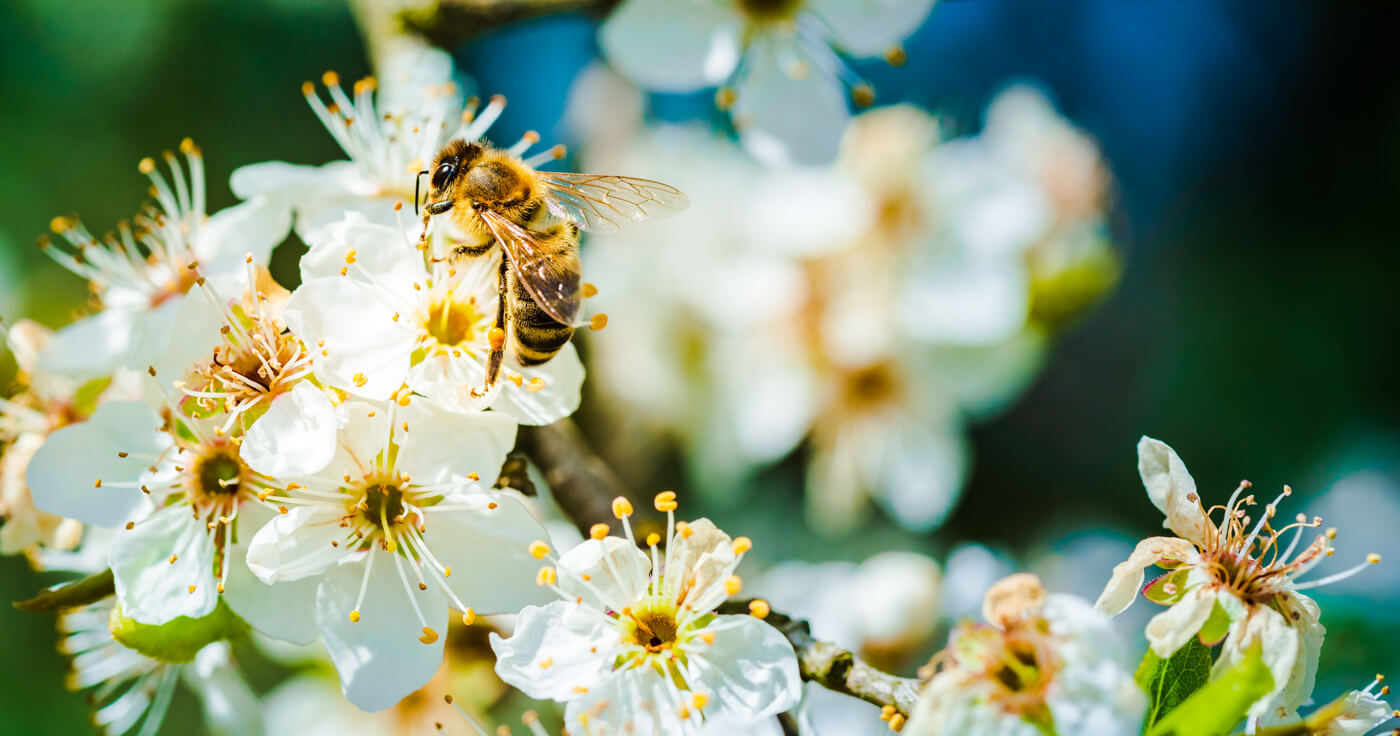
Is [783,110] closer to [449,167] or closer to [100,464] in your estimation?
[449,167]

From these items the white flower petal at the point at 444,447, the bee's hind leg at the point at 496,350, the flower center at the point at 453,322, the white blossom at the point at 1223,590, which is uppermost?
the white blossom at the point at 1223,590

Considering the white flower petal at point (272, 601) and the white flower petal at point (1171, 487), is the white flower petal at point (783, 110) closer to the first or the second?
the white flower petal at point (1171, 487)

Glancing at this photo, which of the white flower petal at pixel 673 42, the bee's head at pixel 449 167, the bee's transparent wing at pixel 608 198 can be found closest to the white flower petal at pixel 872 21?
the white flower petal at pixel 673 42

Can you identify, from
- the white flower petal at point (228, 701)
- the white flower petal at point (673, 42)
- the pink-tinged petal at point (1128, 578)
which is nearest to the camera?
the pink-tinged petal at point (1128, 578)

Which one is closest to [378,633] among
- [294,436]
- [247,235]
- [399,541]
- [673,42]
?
[399,541]

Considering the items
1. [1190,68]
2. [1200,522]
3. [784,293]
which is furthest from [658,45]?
[1190,68]

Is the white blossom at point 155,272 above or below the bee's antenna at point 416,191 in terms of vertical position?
below

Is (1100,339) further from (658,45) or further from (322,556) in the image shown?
(322,556)
